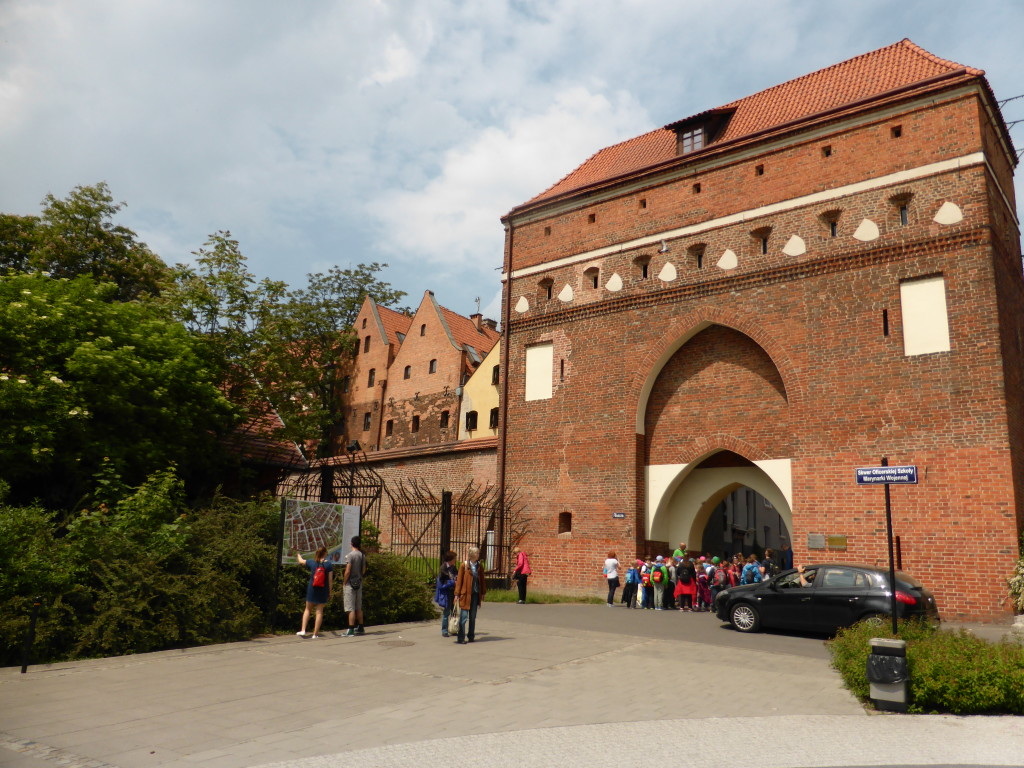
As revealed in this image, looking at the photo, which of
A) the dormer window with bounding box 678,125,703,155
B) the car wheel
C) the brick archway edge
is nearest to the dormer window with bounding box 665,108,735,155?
the dormer window with bounding box 678,125,703,155

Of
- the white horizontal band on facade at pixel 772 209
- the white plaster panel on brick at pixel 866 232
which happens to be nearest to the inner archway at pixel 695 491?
the white plaster panel on brick at pixel 866 232

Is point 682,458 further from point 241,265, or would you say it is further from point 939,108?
point 241,265

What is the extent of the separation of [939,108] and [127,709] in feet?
65.1

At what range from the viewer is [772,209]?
2038 cm

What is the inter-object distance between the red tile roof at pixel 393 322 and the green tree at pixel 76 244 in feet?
68.0

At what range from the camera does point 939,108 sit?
18.1 metres

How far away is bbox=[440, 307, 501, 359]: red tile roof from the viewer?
146 feet

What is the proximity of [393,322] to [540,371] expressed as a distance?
84.8 feet

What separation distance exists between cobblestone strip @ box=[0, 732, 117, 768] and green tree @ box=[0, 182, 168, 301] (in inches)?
811

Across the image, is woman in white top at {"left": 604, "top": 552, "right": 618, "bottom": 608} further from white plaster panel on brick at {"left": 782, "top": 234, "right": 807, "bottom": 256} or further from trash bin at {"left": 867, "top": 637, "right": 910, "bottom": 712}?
trash bin at {"left": 867, "top": 637, "right": 910, "bottom": 712}

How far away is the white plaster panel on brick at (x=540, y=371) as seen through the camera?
24031 millimetres

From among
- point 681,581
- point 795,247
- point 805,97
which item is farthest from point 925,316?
point 681,581

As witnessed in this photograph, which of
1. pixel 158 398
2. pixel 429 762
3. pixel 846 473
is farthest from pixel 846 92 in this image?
pixel 429 762

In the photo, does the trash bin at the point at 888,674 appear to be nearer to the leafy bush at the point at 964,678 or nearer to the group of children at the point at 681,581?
the leafy bush at the point at 964,678
